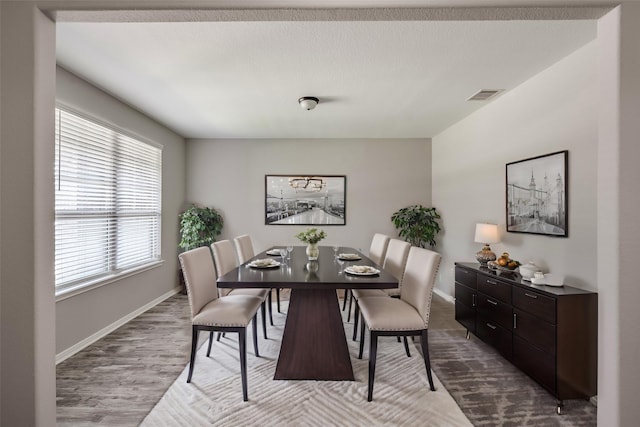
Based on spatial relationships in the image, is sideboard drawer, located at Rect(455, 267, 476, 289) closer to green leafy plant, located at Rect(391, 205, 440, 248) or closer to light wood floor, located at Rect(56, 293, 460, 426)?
light wood floor, located at Rect(56, 293, 460, 426)

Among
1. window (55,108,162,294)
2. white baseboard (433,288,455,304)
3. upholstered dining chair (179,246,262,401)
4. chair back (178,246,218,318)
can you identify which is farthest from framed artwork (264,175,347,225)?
upholstered dining chair (179,246,262,401)

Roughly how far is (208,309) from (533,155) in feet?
10.6

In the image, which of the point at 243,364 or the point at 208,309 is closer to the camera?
A: the point at 243,364

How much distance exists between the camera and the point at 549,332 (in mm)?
2064

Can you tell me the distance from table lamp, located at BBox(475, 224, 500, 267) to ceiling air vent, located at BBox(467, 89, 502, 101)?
56.2 inches

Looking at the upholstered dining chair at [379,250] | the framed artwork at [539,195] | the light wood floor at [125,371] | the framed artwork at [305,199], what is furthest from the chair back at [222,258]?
the framed artwork at [539,195]

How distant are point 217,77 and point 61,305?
8.33 ft

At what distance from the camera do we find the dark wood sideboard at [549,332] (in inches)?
79.2

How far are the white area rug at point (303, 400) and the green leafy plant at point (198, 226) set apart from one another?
2.46 m

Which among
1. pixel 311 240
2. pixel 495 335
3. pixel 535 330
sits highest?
pixel 311 240

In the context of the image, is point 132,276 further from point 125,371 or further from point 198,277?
point 198,277

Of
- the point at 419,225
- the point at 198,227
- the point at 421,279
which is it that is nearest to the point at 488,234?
the point at 421,279

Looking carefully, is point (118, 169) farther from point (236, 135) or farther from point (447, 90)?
point (447, 90)

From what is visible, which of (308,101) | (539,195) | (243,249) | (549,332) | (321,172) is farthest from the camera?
(321,172)
